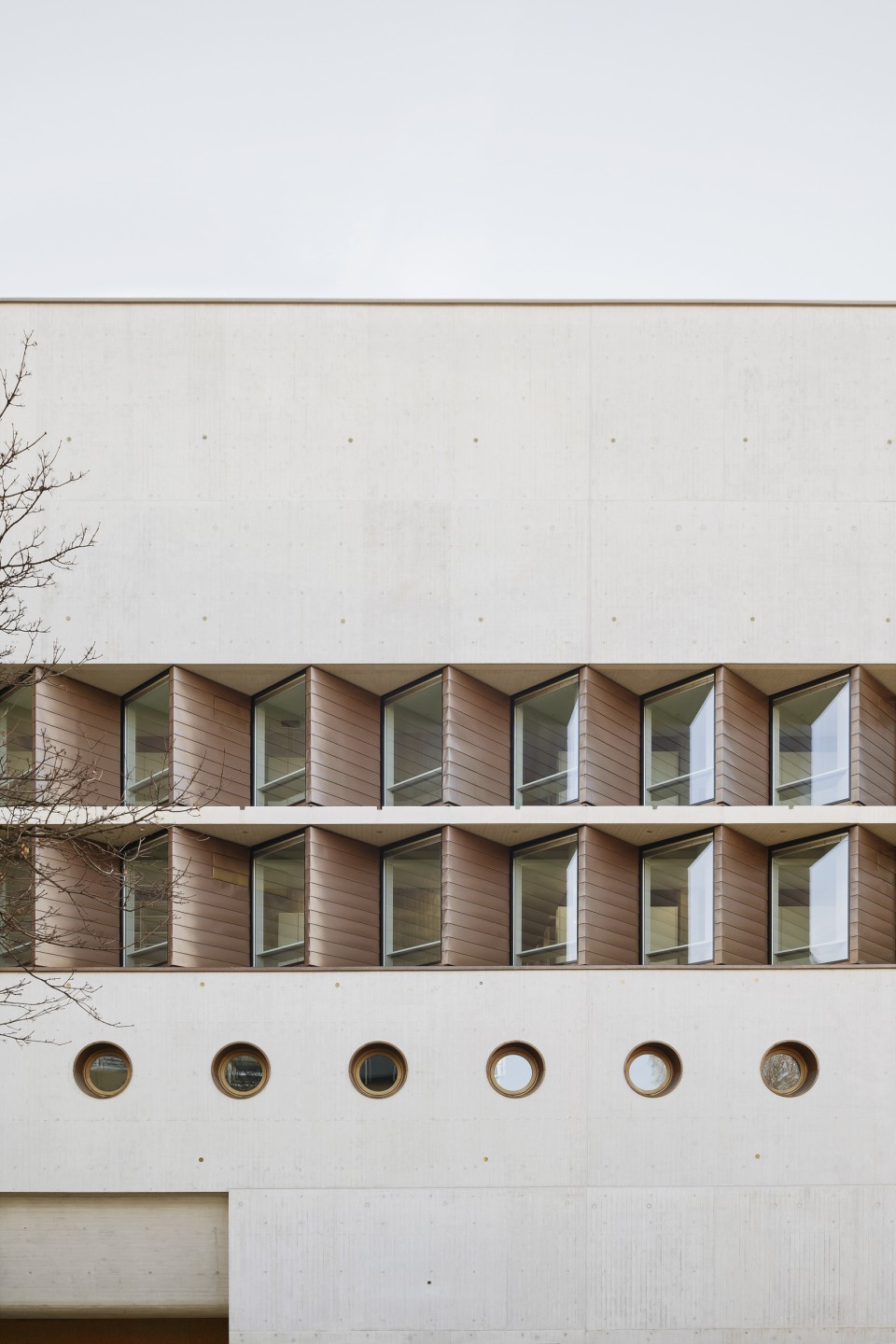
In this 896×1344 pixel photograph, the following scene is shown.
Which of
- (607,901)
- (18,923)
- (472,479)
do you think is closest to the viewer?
(18,923)

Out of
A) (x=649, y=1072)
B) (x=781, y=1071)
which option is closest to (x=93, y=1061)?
(x=649, y=1072)

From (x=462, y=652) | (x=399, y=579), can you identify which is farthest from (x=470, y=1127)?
(x=399, y=579)

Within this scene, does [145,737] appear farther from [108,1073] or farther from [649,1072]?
[649,1072]

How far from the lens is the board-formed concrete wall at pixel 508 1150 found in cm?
1311

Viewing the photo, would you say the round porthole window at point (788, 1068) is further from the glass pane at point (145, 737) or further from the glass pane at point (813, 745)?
the glass pane at point (145, 737)

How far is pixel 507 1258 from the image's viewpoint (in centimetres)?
1314

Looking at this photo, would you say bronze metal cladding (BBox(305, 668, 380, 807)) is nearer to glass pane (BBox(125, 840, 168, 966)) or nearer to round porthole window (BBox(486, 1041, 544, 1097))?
glass pane (BBox(125, 840, 168, 966))

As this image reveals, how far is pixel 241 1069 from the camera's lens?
1361 centimetres

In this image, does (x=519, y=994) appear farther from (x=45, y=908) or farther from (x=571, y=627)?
(x=45, y=908)

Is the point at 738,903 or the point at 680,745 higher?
the point at 680,745

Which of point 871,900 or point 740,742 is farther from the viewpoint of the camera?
point 740,742

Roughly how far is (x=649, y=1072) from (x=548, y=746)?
4.10m

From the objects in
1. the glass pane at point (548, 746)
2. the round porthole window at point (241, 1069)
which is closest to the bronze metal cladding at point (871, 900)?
the glass pane at point (548, 746)

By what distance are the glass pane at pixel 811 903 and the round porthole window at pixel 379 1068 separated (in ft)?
16.0
